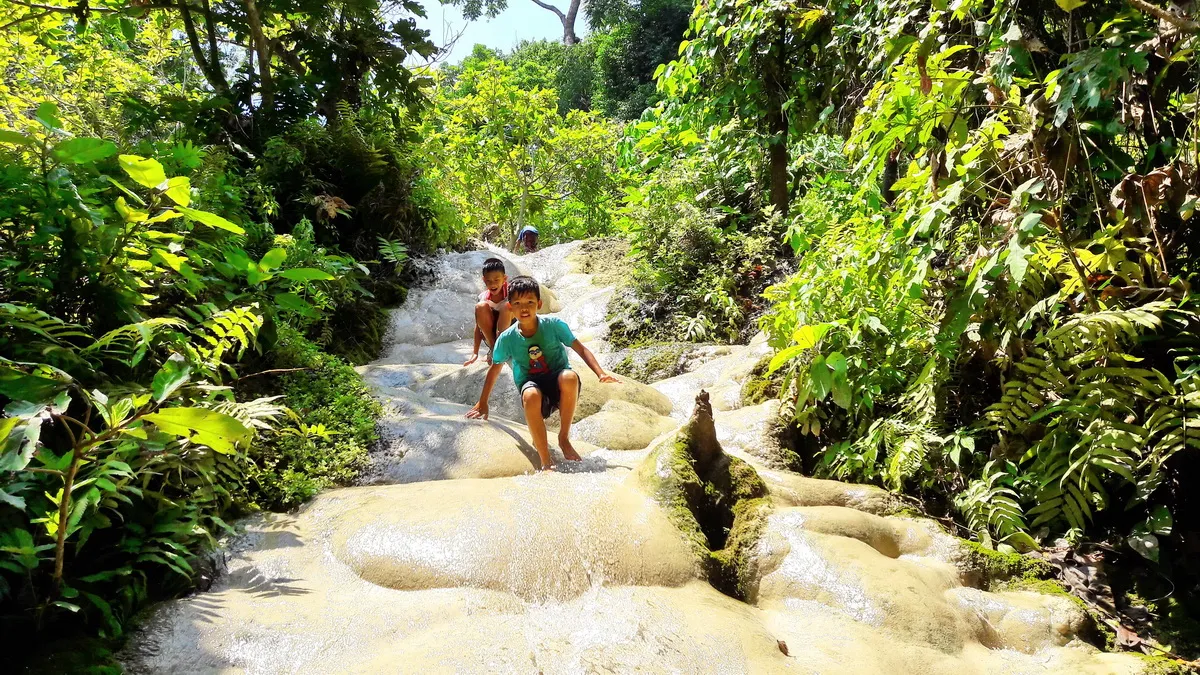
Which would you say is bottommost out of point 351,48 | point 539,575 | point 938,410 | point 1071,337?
point 539,575

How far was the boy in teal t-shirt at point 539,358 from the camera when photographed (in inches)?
172

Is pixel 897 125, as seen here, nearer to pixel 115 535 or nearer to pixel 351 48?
pixel 115 535

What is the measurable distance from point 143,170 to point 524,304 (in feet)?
8.07

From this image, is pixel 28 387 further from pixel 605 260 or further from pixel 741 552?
pixel 605 260

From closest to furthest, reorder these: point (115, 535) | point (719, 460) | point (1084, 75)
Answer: point (115, 535), point (1084, 75), point (719, 460)

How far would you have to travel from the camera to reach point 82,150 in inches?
87.1

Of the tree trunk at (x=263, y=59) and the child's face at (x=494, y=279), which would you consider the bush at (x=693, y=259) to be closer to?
the child's face at (x=494, y=279)

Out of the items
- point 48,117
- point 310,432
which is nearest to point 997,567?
point 310,432

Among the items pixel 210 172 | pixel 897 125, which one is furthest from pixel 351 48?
pixel 897 125

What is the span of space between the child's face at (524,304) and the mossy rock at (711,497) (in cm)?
149

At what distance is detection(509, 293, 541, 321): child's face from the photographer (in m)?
4.41

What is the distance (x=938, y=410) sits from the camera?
381cm

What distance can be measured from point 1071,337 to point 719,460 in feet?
5.61

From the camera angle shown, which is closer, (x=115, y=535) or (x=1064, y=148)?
(x=115, y=535)
